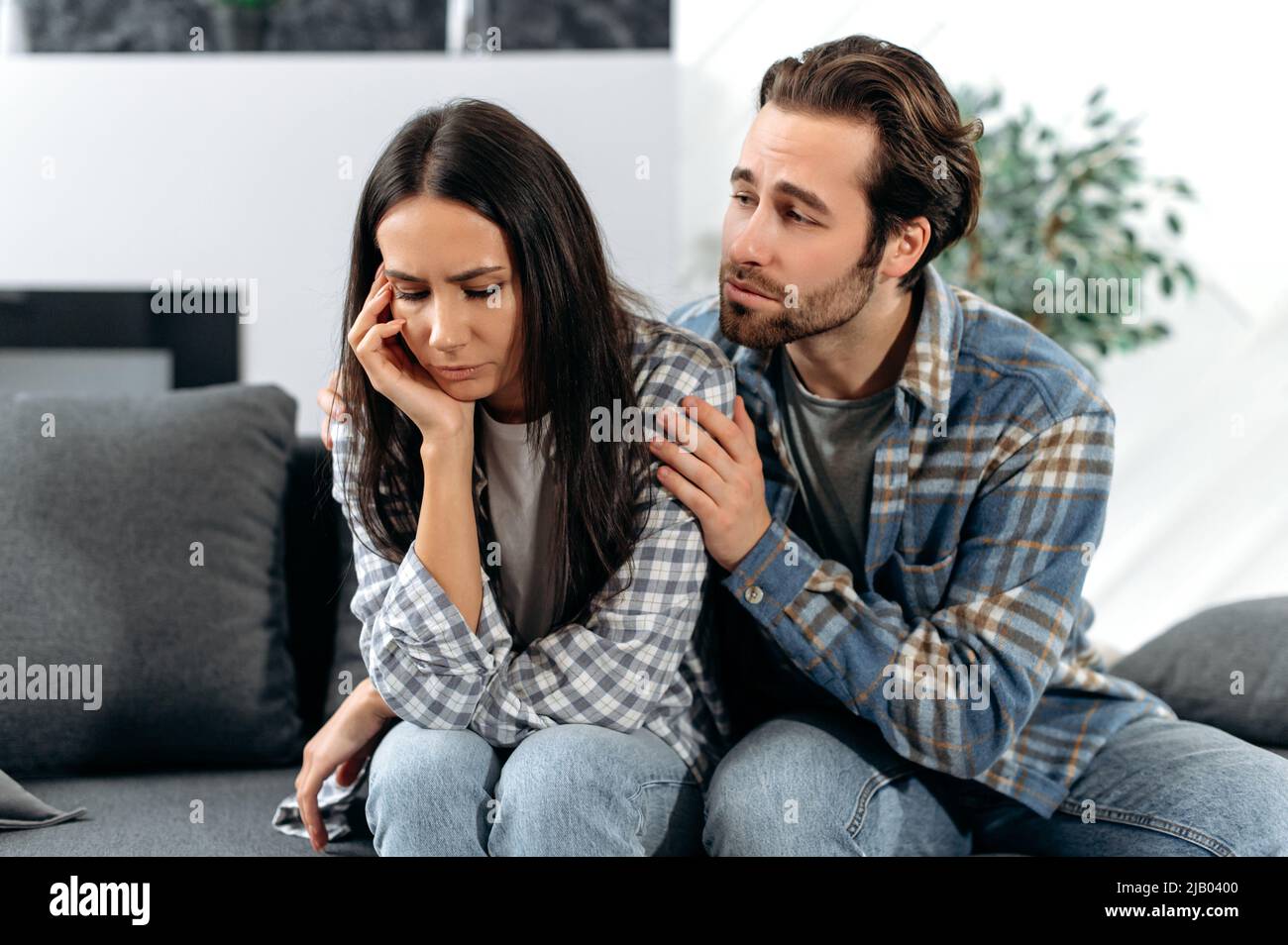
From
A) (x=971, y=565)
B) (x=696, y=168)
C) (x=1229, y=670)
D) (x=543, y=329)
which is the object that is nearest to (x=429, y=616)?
(x=543, y=329)

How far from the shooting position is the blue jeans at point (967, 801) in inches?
47.2

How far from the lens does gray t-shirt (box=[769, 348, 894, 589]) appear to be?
1.38 metres

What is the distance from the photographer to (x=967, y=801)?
1.36 m

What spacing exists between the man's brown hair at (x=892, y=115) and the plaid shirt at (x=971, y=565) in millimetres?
95

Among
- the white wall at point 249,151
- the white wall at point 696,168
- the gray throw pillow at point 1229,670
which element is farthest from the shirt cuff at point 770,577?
the white wall at point 249,151

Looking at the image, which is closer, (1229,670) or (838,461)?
(838,461)

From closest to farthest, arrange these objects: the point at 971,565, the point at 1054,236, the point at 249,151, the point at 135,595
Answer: the point at 971,565
the point at 135,595
the point at 249,151
the point at 1054,236

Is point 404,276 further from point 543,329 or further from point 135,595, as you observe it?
point 135,595

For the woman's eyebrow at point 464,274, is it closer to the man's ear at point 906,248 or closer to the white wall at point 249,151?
the man's ear at point 906,248

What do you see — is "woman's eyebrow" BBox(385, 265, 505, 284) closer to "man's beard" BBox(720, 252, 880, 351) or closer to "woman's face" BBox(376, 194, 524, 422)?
"woman's face" BBox(376, 194, 524, 422)

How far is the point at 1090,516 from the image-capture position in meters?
1.27

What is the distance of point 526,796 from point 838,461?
52 centimetres

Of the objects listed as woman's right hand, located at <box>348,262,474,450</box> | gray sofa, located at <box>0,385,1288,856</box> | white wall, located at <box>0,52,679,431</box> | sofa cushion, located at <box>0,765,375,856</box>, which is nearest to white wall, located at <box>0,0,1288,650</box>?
white wall, located at <box>0,52,679,431</box>
